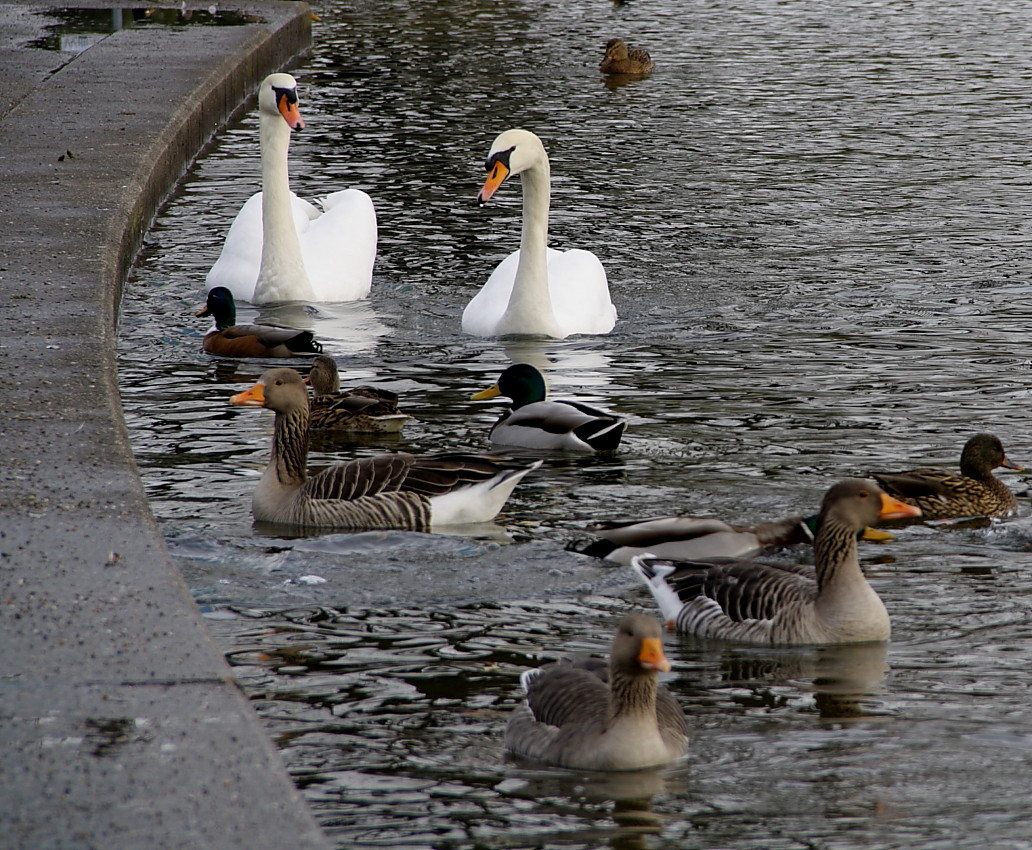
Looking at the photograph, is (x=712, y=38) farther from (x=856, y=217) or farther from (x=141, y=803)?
(x=141, y=803)

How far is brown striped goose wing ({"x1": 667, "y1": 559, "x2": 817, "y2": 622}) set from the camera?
6832 mm

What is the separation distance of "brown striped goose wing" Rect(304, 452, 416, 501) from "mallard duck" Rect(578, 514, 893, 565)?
101cm

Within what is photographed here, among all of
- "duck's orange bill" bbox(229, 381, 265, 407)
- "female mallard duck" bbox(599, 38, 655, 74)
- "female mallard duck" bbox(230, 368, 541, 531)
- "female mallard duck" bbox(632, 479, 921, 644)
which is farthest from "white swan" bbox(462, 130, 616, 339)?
"female mallard duck" bbox(599, 38, 655, 74)

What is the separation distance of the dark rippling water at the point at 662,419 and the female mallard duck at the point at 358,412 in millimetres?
168

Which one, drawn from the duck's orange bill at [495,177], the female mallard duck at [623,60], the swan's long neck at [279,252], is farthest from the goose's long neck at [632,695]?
the female mallard duck at [623,60]

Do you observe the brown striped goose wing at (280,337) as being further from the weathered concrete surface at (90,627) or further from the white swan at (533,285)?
the white swan at (533,285)

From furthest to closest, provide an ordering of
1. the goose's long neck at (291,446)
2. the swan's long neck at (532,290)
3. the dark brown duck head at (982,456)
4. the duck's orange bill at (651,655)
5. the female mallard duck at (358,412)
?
the swan's long neck at (532,290) → the female mallard duck at (358,412) → the dark brown duck head at (982,456) → the goose's long neck at (291,446) → the duck's orange bill at (651,655)

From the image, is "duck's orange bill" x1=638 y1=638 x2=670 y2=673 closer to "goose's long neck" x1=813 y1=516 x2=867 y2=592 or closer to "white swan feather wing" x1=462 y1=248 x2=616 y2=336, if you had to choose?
"goose's long neck" x1=813 y1=516 x2=867 y2=592

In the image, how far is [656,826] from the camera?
5215 mm

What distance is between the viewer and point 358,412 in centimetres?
945

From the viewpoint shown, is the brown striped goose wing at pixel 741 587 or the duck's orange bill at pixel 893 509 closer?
the brown striped goose wing at pixel 741 587

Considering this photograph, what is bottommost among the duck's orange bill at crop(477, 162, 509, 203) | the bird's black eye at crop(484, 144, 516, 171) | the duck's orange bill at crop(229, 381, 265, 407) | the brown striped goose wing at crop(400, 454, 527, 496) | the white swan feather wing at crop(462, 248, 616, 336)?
the brown striped goose wing at crop(400, 454, 527, 496)

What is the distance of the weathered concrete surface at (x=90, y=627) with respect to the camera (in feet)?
14.4

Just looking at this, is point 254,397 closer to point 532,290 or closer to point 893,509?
point 893,509
